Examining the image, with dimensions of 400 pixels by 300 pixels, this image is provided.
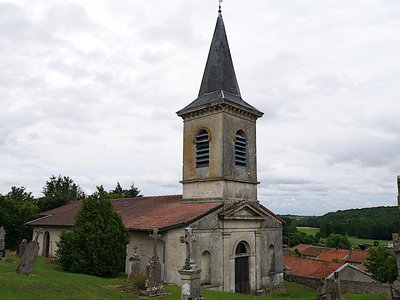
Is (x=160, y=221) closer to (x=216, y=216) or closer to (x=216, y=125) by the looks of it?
(x=216, y=216)

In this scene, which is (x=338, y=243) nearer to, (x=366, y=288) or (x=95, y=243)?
(x=366, y=288)

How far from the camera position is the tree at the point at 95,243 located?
17969 mm

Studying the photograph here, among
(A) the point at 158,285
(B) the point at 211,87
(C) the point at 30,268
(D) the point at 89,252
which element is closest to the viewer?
(A) the point at 158,285

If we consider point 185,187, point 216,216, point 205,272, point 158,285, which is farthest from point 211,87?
point 158,285

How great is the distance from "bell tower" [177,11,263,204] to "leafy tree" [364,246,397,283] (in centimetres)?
2121

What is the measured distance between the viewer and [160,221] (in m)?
18.7

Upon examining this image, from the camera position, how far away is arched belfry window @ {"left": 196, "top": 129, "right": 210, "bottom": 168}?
858 inches

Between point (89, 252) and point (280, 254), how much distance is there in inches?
→ 481

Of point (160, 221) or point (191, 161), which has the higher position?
point (191, 161)

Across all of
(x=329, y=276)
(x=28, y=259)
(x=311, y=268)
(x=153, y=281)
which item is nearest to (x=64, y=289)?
(x=153, y=281)

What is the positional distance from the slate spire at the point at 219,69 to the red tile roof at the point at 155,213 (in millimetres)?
7545

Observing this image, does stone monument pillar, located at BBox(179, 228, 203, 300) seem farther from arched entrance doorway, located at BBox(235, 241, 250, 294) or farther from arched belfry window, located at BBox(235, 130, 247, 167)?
arched belfry window, located at BBox(235, 130, 247, 167)

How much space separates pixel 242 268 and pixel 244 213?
10.1ft

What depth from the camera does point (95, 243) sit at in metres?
18.0
